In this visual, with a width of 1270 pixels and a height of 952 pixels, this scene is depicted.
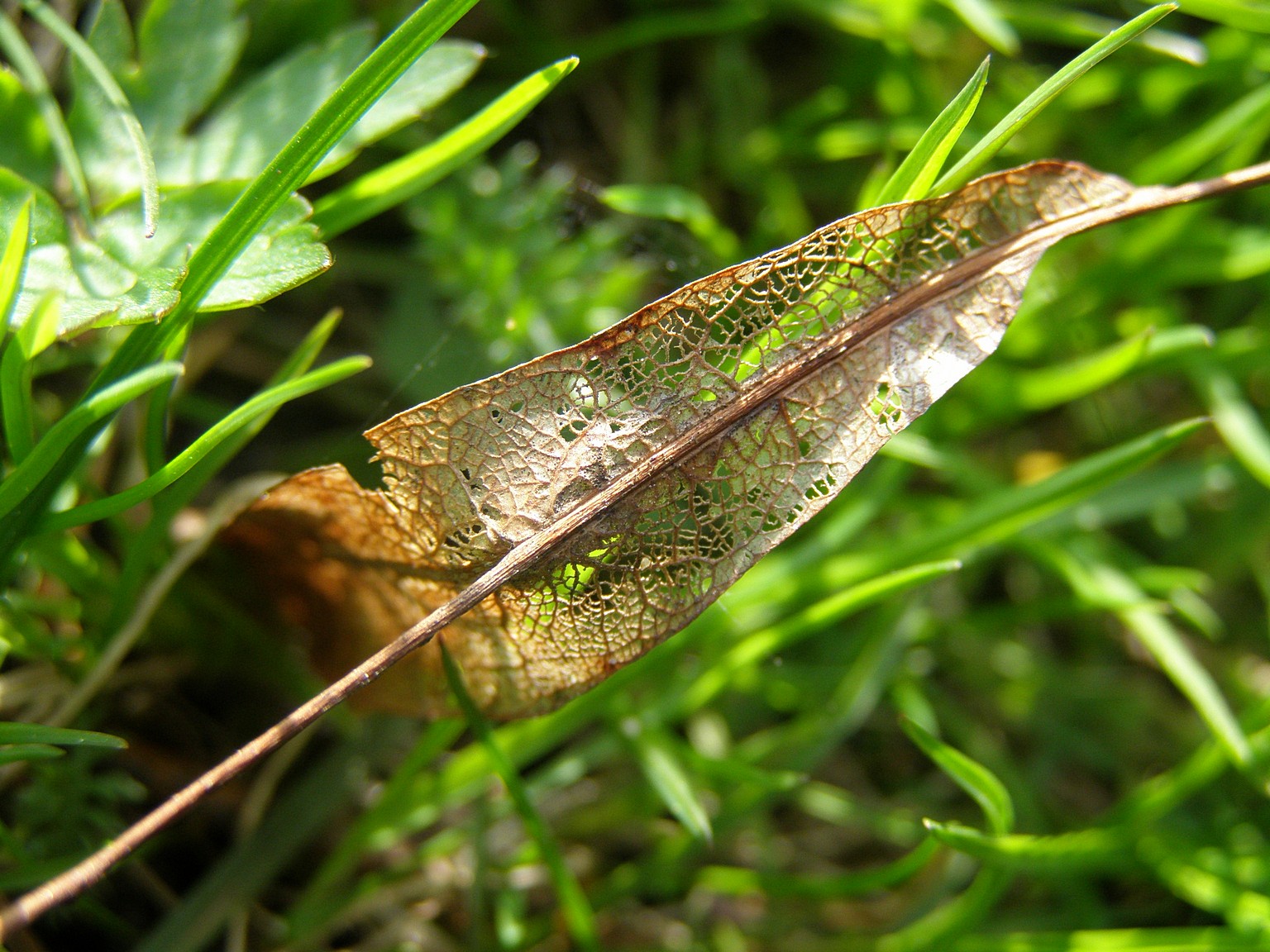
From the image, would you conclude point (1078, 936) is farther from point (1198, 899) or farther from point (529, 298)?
point (529, 298)

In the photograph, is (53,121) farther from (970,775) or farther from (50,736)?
(970,775)

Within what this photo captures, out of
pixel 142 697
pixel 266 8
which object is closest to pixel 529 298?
pixel 266 8

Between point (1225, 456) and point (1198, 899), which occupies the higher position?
point (1225, 456)

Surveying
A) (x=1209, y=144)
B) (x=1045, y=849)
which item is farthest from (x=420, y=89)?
(x=1045, y=849)

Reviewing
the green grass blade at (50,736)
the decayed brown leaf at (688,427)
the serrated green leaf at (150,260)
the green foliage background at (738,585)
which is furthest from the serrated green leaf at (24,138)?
the green grass blade at (50,736)

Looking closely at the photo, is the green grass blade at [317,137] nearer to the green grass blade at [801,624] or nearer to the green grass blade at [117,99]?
the green grass blade at [117,99]

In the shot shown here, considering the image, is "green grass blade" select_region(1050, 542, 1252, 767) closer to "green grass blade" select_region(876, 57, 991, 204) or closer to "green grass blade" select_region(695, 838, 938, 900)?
"green grass blade" select_region(695, 838, 938, 900)
